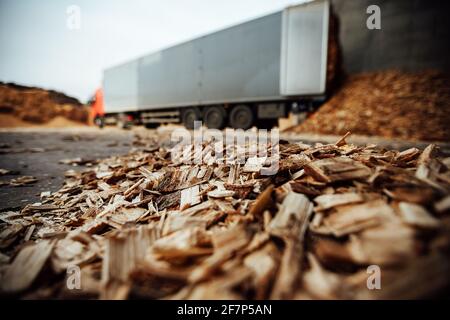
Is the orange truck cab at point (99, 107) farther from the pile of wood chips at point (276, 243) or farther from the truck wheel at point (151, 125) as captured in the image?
the pile of wood chips at point (276, 243)

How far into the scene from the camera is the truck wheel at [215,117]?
39.5 ft

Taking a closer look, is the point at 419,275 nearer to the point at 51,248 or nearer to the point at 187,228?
the point at 187,228

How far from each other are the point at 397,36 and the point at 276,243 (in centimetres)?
1378

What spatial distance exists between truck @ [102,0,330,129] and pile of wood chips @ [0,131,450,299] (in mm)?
7949

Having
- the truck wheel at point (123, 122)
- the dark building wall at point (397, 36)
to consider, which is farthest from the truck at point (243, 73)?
the dark building wall at point (397, 36)

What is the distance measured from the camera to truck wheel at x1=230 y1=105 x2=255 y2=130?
11.2 metres

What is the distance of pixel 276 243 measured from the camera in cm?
155

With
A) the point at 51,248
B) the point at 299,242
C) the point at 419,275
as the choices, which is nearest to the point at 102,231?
the point at 51,248

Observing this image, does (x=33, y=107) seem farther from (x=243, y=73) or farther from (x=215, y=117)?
(x=243, y=73)

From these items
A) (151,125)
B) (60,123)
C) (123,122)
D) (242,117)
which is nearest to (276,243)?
(242,117)

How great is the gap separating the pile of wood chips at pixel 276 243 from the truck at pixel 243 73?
795 centimetres

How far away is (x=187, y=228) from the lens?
175 centimetres
